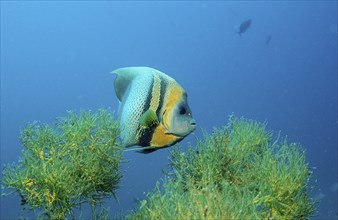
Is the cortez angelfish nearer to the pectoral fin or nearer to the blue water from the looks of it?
the pectoral fin

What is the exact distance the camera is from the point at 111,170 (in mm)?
4523

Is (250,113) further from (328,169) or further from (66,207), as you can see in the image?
(66,207)

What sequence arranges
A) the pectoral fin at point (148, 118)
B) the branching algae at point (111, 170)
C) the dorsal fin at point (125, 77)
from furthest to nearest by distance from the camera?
the branching algae at point (111, 170)
the dorsal fin at point (125, 77)
the pectoral fin at point (148, 118)

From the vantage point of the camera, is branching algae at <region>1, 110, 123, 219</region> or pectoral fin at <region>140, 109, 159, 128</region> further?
branching algae at <region>1, 110, 123, 219</region>

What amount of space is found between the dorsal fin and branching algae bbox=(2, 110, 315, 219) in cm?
91

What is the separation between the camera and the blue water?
123 meters

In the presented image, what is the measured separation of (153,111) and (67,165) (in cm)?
156

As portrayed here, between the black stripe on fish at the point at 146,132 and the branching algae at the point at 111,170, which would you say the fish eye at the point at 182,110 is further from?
the branching algae at the point at 111,170

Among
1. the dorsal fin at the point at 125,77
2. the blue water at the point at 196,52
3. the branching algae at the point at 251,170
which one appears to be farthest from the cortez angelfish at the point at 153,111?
the blue water at the point at 196,52

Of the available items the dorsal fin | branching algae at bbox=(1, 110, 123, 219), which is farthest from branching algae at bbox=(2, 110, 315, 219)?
the dorsal fin

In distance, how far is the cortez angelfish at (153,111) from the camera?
3123 millimetres

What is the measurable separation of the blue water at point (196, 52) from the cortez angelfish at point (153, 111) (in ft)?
371

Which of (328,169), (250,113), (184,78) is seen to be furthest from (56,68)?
(328,169)

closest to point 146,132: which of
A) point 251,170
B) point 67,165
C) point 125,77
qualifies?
point 125,77
